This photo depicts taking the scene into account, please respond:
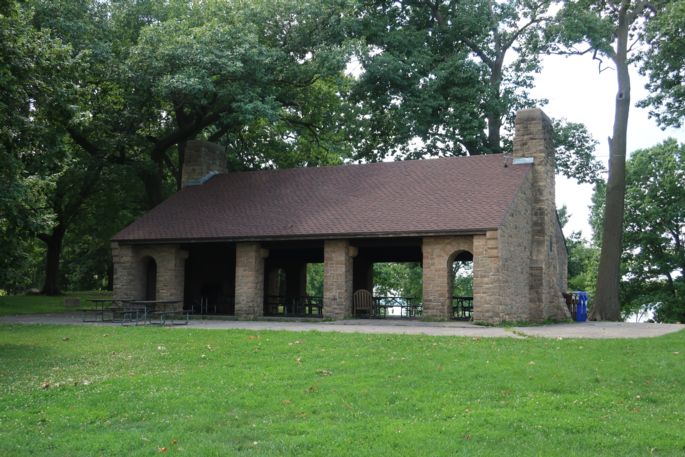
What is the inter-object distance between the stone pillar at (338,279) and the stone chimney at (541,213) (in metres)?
6.45

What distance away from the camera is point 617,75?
99.1ft

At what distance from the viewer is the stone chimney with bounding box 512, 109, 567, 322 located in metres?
24.5

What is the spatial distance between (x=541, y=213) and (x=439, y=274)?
5516 millimetres

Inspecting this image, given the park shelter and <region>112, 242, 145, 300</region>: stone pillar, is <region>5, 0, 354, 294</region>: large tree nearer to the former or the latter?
<region>112, 242, 145, 300</region>: stone pillar

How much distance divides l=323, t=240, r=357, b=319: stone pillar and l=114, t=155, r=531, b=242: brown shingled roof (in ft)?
2.31

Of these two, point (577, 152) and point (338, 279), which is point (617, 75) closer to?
point (577, 152)

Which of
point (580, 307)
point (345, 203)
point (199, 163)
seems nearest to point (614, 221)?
point (580, 307)

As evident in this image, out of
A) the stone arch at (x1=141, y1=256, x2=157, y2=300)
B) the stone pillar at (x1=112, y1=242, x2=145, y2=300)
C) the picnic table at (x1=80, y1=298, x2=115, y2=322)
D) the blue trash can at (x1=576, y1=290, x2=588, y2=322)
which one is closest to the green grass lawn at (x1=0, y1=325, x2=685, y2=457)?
the picnic table at (x1=80, y1=298, x2=115, y2=322)

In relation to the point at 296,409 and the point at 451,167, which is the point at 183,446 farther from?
the point at 451,167

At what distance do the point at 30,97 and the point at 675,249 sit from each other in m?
36.4

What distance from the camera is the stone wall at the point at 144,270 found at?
26.5m

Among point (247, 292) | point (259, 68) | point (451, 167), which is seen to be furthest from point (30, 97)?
point (451, 167)

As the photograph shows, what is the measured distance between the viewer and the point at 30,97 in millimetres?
16625

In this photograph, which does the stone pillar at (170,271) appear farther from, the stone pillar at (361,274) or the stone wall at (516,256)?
the stone wall at (516,256)
